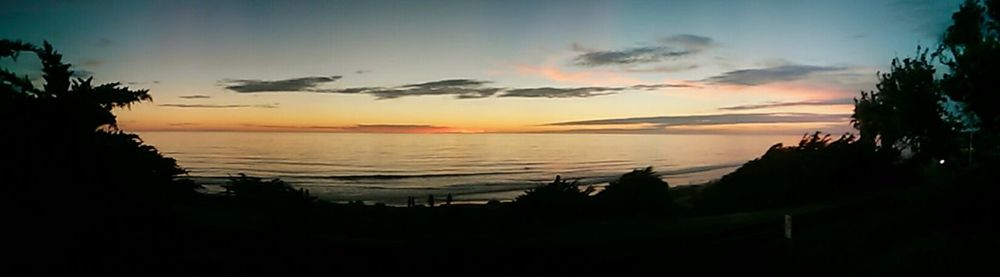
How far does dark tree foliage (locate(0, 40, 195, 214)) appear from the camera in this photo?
7531 mm

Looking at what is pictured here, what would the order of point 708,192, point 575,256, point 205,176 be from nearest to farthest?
point 575,256
point 708,192
point 205,176

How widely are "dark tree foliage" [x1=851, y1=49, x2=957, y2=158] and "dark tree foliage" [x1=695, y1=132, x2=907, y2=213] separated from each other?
2.59m

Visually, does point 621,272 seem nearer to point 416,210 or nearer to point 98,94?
point 98,94

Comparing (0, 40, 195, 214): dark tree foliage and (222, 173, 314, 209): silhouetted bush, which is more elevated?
(0, 40, 195, 214): dark tree foliage

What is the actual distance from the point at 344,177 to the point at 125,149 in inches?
2114

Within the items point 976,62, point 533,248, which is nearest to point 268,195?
point 533,248

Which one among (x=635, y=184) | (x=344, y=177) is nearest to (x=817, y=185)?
(x=635, y=184)

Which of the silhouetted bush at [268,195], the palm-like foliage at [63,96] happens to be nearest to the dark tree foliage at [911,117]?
the silhouetted bush at [268,195]

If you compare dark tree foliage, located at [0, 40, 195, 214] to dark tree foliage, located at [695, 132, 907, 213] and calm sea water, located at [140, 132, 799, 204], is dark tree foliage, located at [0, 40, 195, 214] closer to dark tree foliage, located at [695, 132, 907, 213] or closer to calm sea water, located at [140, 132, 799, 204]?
dark tree foliage, located at [695, 132, 907, 213]

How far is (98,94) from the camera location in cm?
1025

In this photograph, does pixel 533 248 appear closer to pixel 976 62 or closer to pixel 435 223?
pixel 435 223

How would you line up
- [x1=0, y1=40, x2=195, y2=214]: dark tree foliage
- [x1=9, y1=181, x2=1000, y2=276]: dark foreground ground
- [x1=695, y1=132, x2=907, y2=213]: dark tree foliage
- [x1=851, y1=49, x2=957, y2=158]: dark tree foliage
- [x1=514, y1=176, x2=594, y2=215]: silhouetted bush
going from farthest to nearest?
1. [x1=851, y1=49, x2=957, y2=158]: dark tree foliage
2. [x1=695, y1=132, x2=907, y2=213]: dark tree foliage
3. [x1=514, y1=176, x2=594, y2=215]: silhouetted bush
4. [x1=9, y1=181, x2=1000, y2=276]: dark foreground ground
5. [x1=0, y1=40, x2=195, y2=214]: dark tree foliage

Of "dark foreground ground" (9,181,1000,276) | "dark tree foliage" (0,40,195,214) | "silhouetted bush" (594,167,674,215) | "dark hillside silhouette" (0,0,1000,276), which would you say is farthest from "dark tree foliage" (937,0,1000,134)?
"dark tree foliage" (0,40,195,214)

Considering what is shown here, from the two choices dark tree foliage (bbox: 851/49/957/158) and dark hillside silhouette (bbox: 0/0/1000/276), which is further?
dark tree foliage (bbox: 851/49/957/158)
